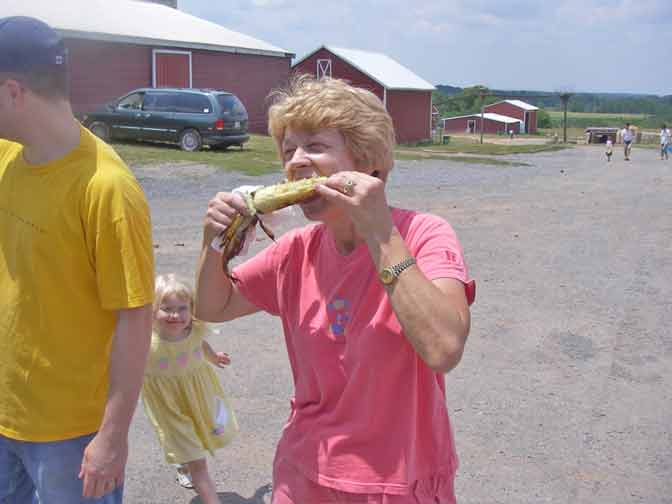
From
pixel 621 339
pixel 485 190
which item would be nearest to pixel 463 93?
pixel 485 190

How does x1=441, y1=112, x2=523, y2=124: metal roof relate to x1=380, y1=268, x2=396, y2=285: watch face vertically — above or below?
above

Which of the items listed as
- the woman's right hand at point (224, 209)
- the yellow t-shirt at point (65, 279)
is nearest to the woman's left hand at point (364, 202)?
the woman's right hand at point (224, 209)

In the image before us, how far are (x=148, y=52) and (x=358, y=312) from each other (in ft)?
95.6

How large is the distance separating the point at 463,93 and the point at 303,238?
125m

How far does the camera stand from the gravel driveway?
4203 mm

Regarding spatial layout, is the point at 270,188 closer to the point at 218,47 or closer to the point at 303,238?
the point at 303,238

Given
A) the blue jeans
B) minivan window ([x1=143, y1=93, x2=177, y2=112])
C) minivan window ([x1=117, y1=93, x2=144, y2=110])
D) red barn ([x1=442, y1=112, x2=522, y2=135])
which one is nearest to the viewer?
the blue jeans

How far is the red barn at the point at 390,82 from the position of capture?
42.1 m

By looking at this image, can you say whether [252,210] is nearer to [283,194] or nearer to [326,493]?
[283,194]

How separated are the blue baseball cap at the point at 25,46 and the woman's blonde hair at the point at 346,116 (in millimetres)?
690

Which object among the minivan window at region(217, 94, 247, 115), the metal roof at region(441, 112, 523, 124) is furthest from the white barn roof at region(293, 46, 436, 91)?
the metal roof at region(441, 112, 523, 124)

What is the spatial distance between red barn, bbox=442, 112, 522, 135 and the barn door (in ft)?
229

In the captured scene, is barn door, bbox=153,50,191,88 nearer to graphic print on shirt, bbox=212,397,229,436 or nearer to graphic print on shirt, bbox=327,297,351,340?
graphic print on shirt, bbox=212,397,229,436

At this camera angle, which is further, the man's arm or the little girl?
the little girl
